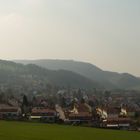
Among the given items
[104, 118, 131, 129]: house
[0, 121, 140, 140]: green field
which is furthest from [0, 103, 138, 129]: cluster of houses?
[0, 121, 140, 140]: green field

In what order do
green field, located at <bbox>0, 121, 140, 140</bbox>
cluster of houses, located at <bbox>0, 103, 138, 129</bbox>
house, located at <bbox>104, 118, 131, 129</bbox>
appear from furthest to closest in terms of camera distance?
cluster of houses, located at <bbox>0, 103, 138, 129</bbox> < house, located at <bbox>104, 118, 131, 129</bbox> < green field, located at <bbox>0, 121, 140, 140</bbox>

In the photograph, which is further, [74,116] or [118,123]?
[74,116]

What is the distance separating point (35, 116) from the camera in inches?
3332

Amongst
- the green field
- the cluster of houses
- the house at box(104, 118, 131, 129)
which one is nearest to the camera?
the green field

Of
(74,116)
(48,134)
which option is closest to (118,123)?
(74,116)

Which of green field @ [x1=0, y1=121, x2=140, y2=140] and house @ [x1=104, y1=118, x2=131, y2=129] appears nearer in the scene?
green field @ [x1=0, y1=121, x2=140, y2=140]

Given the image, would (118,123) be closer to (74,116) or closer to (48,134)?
(74,116)

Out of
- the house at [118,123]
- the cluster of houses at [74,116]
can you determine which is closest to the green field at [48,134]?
the house at [118,123]

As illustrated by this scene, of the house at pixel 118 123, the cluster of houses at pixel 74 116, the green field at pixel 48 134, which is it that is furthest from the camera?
the cluster of houses at pixel 74 116

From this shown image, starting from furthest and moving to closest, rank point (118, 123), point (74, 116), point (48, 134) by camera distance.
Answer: point (74, 116) < point (118, 123) < point (48, 134)

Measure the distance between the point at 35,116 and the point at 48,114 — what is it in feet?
12.6

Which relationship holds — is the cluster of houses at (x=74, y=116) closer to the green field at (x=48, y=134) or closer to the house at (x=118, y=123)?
the house at (x=118, y=123)

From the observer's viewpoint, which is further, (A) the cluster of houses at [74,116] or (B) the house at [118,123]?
(A) the cluster of houses at [74,116]

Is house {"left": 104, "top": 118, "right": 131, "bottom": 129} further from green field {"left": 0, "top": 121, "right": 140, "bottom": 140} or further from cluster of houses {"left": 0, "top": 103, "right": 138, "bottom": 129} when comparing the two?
green field {"left": 0, "top": 121, "right": 140, "bottom": 140}
